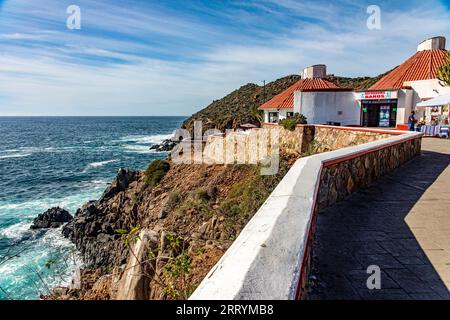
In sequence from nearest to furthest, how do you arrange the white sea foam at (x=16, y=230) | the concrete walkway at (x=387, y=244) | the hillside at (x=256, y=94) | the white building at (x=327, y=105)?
the concrete walkway at (x=387, y=244), the white sea foam at (x=16, y=230), the white building at (x=327, y=105), the hillside at (x=256, y=94)

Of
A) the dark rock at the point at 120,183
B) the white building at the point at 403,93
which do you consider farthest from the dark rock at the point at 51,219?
the white building at the point at 403,93

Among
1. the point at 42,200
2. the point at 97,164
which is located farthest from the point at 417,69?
the point at 97,164

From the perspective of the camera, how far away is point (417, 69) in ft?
86.1

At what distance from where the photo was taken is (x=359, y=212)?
5.00 meters

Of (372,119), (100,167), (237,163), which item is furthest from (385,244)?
(100,167)

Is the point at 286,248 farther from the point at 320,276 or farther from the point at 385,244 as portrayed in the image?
the point at 385,244

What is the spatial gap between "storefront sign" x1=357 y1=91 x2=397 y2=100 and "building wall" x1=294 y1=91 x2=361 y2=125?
2.02 ft

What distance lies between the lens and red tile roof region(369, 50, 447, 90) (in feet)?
81.9

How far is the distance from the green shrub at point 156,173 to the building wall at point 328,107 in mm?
12269

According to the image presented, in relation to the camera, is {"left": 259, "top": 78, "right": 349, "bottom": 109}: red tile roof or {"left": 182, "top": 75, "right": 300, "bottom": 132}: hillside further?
{"left": 182, "top": 75, "right": 300, "bottom": 132}: hillside

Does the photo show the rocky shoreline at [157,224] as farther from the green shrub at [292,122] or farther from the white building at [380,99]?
the white building at [380,99]

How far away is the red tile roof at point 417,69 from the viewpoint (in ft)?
81.9

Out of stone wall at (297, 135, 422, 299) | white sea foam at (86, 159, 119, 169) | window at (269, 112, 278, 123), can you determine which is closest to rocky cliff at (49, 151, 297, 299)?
stone wall at (297, 135, 422, 299)

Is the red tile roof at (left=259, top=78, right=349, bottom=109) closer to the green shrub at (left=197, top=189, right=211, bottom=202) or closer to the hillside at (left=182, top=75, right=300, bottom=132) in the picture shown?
the green shrub at (left=197, top=189, right=211, bottom=202)
